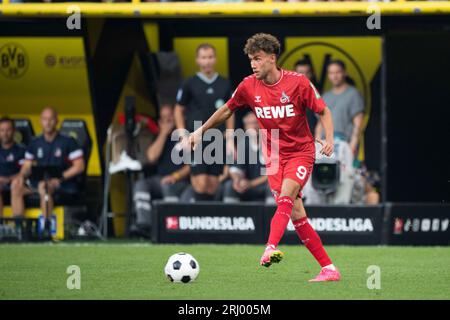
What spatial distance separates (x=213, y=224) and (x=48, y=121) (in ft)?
9.22

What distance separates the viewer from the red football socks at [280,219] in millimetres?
8500

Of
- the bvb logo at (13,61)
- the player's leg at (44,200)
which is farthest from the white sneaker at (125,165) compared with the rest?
the bvb logo at (13,61)

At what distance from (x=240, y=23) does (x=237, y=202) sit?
2901 mm

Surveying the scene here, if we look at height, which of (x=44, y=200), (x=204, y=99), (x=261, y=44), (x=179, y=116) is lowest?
(x=44, y=200)

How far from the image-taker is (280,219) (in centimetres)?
860

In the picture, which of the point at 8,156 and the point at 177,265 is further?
the point at 8,156

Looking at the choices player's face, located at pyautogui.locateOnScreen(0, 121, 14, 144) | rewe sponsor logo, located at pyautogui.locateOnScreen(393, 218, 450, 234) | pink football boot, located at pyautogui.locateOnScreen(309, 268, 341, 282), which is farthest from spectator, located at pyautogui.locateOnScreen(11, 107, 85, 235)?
pink football boot, located at pyautogui.locateOnScreen(309, 268, 341, 282)

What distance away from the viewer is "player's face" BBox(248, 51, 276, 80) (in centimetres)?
882

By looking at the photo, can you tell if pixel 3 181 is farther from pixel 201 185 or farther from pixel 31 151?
pixel 201 185

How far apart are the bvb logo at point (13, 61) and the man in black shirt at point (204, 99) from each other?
8.50 ft

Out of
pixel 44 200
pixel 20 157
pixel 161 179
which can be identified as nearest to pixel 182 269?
pixel 44 200

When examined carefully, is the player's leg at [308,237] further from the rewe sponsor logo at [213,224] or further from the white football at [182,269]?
the rewe sponsor logo at [213,224]

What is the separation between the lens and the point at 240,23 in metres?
15.0

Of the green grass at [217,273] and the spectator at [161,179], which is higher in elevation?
the spectator at [161,179]
